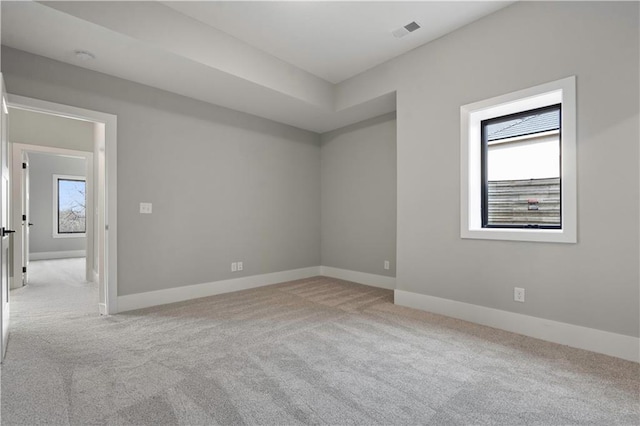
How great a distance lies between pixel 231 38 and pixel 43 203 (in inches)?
300

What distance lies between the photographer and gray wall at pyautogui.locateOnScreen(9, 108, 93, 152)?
4.62 metres

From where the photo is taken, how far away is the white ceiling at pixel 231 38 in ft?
8.39

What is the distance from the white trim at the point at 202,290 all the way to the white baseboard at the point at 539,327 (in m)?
2.11

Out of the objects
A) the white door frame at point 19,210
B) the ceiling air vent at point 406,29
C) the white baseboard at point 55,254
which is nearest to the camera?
the ceiling air vent at point 406,29

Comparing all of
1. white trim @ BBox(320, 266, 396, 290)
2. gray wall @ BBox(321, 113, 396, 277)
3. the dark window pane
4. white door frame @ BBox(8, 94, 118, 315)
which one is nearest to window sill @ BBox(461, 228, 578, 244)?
the dark window pane

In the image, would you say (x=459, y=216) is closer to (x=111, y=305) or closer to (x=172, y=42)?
(x=172, y=42)

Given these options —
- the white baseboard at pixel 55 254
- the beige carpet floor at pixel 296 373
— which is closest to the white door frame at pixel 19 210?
the beige carpet floor at pixel 296 373

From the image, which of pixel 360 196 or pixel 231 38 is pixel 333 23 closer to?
pixel 231 38

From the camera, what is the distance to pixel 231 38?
130 inches

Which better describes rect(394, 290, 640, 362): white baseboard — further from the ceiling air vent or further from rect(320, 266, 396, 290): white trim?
the ceiling air vent

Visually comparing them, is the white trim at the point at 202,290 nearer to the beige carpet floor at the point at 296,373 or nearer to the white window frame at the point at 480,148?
the beige carpet floor at the point at 296,373

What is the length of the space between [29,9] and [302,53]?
238 centimetres

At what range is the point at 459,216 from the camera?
3.19 metres

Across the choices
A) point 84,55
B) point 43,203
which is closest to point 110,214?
point 84,55
